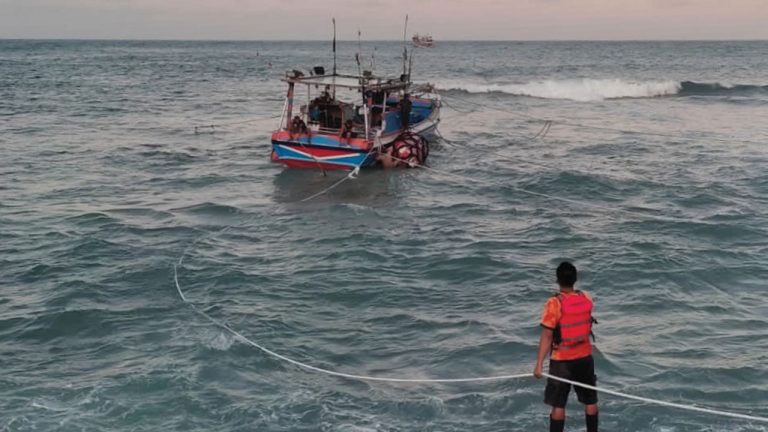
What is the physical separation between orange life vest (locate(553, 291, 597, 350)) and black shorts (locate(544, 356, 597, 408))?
19 cm

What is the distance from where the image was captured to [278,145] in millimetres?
21375

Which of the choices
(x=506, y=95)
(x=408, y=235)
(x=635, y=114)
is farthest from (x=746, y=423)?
(x=506, y=95)

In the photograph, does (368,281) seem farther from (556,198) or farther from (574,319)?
(556,198)

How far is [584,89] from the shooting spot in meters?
53.8

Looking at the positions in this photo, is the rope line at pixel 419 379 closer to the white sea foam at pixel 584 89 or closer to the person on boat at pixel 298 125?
the person on boat at pixel 298 125

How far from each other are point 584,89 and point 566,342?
163 ft

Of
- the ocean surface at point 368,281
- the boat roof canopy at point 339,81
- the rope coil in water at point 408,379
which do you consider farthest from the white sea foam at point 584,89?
the rope coil in water at point 408,379

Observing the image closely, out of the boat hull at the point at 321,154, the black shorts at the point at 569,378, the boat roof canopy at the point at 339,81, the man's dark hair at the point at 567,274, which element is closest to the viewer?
the man's dark hair at the point at 567,274

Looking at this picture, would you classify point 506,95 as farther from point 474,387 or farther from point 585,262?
point 474,387

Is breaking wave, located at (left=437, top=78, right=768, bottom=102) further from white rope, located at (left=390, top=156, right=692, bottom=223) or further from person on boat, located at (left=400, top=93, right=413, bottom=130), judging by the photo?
white rope, located at (left=390, top=156, right=692, bottom=223)

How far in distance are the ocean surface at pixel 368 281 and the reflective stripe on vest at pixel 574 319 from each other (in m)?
1.59

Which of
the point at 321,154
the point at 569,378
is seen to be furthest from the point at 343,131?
the point at 569,378

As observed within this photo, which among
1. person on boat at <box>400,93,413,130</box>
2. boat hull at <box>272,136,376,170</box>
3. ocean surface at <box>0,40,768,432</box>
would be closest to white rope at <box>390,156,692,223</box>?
ocean surface at <box>0,40,768,432</box>

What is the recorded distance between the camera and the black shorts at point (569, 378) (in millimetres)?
6922
